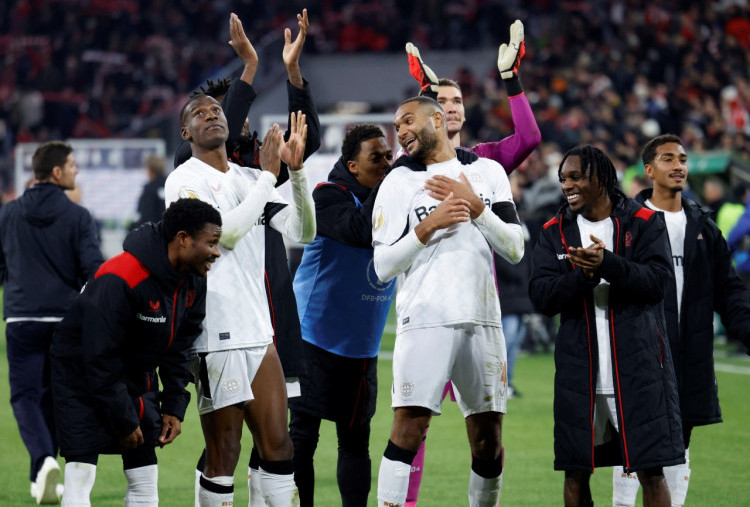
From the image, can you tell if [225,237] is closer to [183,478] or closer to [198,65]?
[183,478]

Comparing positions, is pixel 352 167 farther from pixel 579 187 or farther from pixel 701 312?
pixel 701 312

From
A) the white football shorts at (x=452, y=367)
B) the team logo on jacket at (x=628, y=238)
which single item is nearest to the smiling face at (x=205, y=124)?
the white football shorts at (x=452, y=367)

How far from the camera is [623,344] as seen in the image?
210 inches

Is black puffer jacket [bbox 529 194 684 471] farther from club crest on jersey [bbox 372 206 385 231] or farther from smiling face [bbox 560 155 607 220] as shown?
club crest on jersey [bbox 372 206 385 231]

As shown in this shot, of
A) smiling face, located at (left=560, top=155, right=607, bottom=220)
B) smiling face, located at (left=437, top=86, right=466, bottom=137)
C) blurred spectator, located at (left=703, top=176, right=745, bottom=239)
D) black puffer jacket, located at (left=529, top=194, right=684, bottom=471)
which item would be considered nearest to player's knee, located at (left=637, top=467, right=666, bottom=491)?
black puffer jacket, located at (left=529, top=194, right=684, bottom=471)

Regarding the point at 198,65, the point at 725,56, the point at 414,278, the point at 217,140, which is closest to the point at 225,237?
the point at 217,140

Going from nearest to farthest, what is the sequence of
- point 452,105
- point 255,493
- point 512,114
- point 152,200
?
1. point 255,493
2. point 512,114
3. point 452,105
4. point 152,200

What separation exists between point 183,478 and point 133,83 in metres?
25.0

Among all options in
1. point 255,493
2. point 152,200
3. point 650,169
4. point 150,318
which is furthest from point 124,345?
point 152,200

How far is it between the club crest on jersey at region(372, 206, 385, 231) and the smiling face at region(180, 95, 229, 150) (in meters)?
0.81

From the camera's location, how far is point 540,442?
945 centimetres

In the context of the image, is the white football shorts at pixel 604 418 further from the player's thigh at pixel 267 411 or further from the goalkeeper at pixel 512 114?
the player's thigh at pixel 267 411

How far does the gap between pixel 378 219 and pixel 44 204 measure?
10.6 ft

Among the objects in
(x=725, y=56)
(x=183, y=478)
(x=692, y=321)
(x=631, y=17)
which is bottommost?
(x=183, y=478)
